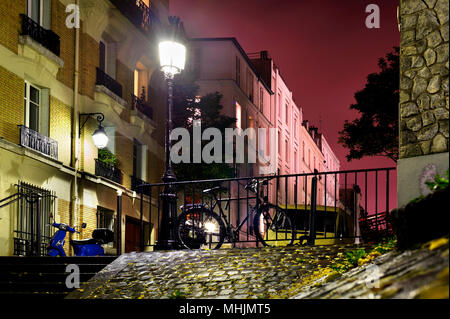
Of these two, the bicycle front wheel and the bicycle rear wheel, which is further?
the bicycle rear wheel

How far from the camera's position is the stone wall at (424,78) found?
879 centimetres

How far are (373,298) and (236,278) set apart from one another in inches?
164

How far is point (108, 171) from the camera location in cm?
2392

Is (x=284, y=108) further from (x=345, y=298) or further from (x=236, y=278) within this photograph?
(x=345, y=298)

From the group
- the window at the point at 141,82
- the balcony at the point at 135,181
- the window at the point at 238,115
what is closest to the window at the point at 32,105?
the balcony at the point at 135,181

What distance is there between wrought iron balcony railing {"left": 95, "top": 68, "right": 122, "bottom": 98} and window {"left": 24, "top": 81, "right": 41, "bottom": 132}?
3627mm

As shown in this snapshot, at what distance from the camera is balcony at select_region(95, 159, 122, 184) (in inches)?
912

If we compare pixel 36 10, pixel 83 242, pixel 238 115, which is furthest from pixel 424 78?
pixel 238 115

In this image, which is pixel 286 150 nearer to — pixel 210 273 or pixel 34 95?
pixel 34 95

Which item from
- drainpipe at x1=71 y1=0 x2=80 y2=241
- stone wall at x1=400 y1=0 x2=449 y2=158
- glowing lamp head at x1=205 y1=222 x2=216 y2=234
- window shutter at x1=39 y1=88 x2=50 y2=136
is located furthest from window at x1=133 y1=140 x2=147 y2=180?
stone wall at x1=400 y1=0 x2=449 y2=158

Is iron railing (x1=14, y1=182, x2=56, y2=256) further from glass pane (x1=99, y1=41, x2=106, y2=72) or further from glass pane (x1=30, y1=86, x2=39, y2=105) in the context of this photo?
glass pane (x1=99, y1=41, x2=106, y2=72)

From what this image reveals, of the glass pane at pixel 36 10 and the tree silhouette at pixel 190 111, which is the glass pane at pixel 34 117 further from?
the tree silhouette at pixel 190 111

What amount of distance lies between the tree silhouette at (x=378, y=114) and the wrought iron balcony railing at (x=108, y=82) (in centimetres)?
959
